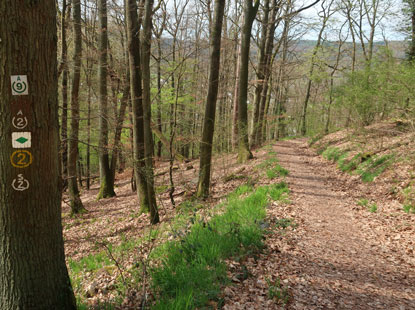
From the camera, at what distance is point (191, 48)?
8.02 meters

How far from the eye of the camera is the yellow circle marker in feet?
7.44

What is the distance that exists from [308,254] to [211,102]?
488 cm

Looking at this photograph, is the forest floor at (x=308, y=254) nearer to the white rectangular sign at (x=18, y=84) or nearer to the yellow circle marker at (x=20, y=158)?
the yellow circle marker at (x=20, y=158)

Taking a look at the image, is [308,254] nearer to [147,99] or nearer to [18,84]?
[18,84]

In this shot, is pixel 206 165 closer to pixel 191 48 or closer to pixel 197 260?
pixel 191 48

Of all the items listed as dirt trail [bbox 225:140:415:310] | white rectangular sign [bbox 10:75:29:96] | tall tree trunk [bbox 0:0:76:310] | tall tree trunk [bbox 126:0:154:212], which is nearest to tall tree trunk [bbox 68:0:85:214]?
tall tree trunk [bbox 126:0:154:212]

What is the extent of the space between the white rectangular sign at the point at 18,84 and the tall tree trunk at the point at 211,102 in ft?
18.5

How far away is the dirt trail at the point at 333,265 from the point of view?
3.14 m

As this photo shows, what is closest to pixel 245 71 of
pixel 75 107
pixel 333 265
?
pixel 75 107

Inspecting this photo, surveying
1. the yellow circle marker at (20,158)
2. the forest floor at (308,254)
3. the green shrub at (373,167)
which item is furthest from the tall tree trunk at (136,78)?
the green shrub at (373,167)

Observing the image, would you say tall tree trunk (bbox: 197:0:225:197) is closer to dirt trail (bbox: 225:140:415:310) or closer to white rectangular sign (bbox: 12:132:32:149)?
dirt trail (bbox: 225:140:415:310)

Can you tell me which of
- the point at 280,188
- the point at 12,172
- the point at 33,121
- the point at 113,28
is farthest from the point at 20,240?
the point at 113,28

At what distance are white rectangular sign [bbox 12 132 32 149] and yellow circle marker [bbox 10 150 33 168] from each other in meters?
0.05

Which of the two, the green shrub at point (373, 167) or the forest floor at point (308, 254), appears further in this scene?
the green shrub at point (373, 167)
